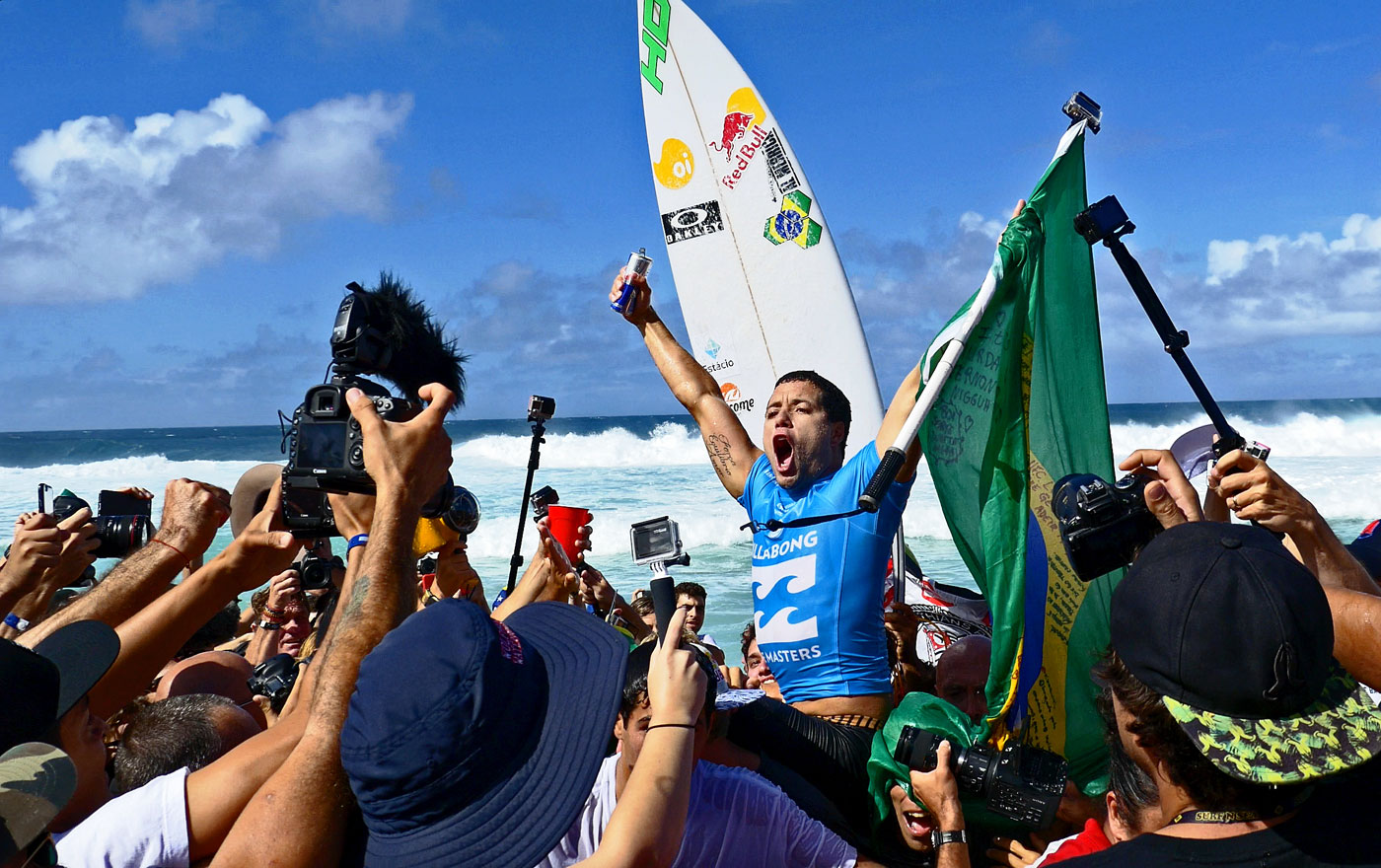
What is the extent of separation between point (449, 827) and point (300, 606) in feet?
11.0

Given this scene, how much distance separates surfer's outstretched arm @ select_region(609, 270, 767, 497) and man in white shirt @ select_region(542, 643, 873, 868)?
153 cm

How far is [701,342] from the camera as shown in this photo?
266 inches

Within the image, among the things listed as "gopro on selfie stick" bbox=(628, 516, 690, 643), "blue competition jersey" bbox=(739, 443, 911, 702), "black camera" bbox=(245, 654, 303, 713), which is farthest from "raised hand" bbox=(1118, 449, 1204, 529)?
"black camera" bbox=(245, 654, 303, 713)

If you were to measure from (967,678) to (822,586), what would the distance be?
29.8 inches

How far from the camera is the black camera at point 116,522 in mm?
3332

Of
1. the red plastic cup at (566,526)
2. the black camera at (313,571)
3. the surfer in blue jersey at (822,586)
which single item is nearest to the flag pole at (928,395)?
the surfer in blue jersey at (822,586)

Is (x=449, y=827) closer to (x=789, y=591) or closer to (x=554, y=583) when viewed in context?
(x=554, y=583)

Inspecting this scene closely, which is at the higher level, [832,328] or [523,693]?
[832,328]

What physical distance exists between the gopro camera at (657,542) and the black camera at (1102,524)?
1340 mm

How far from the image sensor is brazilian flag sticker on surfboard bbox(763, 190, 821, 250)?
6621 millimetres

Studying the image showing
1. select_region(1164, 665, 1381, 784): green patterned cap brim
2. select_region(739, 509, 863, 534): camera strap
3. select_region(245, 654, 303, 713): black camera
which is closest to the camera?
select_region(1164, 665, 1381, 784): green patterned cap brim

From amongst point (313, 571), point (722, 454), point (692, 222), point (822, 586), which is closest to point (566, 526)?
point (722, 454)

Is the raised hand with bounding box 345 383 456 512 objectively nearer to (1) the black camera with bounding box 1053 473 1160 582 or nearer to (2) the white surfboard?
(1) the black camera with bounding box 1053 473 1160 582

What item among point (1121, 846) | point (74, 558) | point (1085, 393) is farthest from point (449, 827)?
point (1085, 393)
